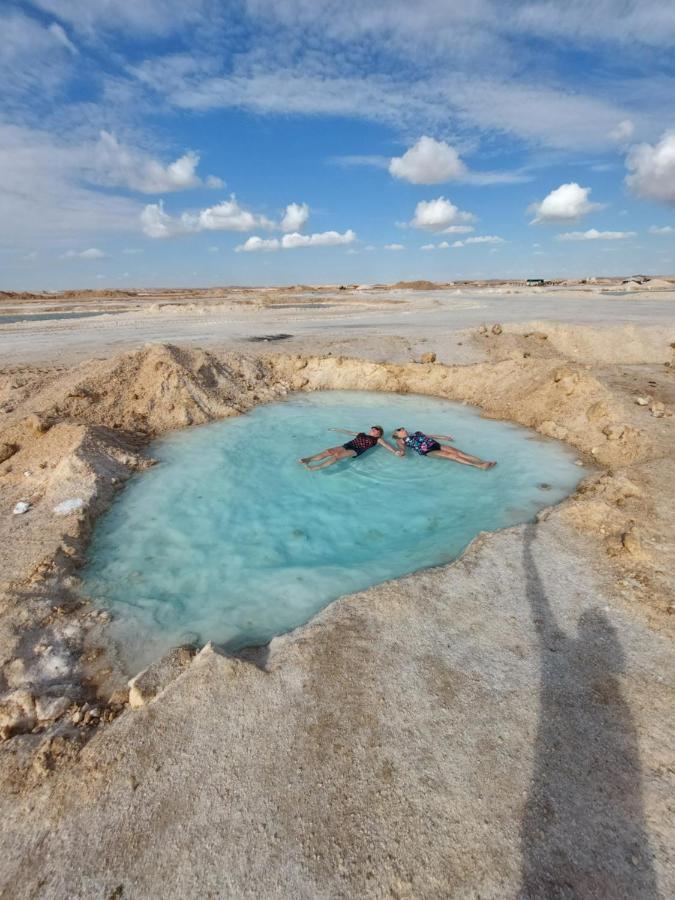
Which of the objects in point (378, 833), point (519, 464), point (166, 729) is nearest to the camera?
point (378, 833)

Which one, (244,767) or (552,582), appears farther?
(552,582)

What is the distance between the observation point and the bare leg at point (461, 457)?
8.39 meters

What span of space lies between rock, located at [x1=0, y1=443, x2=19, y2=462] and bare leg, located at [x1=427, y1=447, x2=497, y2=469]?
7850 mm

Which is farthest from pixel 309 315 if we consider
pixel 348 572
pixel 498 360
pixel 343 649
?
pixel 343 649

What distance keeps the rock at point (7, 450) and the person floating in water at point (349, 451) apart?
17.1ft

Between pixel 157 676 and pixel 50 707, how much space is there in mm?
829

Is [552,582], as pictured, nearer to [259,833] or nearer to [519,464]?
[259,833]

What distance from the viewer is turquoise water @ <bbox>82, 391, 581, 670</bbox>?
497cm

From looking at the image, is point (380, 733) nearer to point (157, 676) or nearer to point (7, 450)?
point (157, 676)

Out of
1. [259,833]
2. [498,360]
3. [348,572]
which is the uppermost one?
[498,360]

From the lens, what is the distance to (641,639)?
3.81 m

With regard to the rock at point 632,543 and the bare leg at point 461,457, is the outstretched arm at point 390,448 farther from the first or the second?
the rock at point 632,543

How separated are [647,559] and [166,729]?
4.87 m

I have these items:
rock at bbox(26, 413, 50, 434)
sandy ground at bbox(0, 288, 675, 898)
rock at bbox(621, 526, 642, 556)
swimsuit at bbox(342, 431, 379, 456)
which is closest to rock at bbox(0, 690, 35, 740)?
sandy ground at bbox(0, 288, 675, 898)
